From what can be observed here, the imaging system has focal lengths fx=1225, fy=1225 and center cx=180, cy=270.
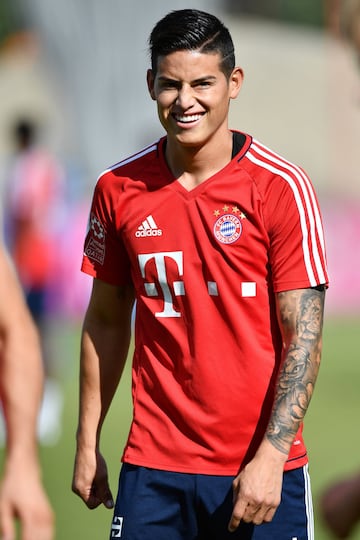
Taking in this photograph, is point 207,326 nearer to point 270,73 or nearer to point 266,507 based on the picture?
point 266,507

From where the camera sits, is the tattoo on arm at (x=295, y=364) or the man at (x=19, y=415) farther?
the tattoo on arm at (x=295, y=364)

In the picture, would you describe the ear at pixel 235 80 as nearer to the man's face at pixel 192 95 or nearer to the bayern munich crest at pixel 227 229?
the man's face at pixel 192 95

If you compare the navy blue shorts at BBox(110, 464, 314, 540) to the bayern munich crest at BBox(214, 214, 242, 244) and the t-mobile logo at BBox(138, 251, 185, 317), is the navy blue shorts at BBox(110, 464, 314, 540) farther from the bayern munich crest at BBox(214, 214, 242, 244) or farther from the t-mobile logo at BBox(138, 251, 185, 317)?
the bayern munich crest at BBox(214, 214, 242, 244)

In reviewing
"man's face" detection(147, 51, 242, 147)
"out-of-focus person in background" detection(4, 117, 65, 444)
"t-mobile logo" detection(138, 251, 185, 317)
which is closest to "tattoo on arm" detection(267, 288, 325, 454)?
"t-mobile logo" detection(138, 251, 185, 317)

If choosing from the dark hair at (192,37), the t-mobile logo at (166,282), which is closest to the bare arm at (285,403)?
the t-mobile logo at (166,282)

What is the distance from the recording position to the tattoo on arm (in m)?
4.33

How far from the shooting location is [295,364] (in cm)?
434

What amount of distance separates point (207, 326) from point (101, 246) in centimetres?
64

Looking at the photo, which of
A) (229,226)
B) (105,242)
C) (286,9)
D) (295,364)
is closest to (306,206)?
(229,226)

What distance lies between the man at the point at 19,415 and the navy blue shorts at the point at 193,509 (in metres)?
0.97

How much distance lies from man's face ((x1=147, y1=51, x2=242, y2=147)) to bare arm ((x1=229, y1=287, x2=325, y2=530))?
0.70 metres

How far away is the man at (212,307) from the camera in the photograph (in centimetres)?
442

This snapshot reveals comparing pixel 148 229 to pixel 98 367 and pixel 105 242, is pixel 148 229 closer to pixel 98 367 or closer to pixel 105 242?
pixel 105 242

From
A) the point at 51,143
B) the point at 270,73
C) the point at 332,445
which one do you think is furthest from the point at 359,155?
the point at 332,445
